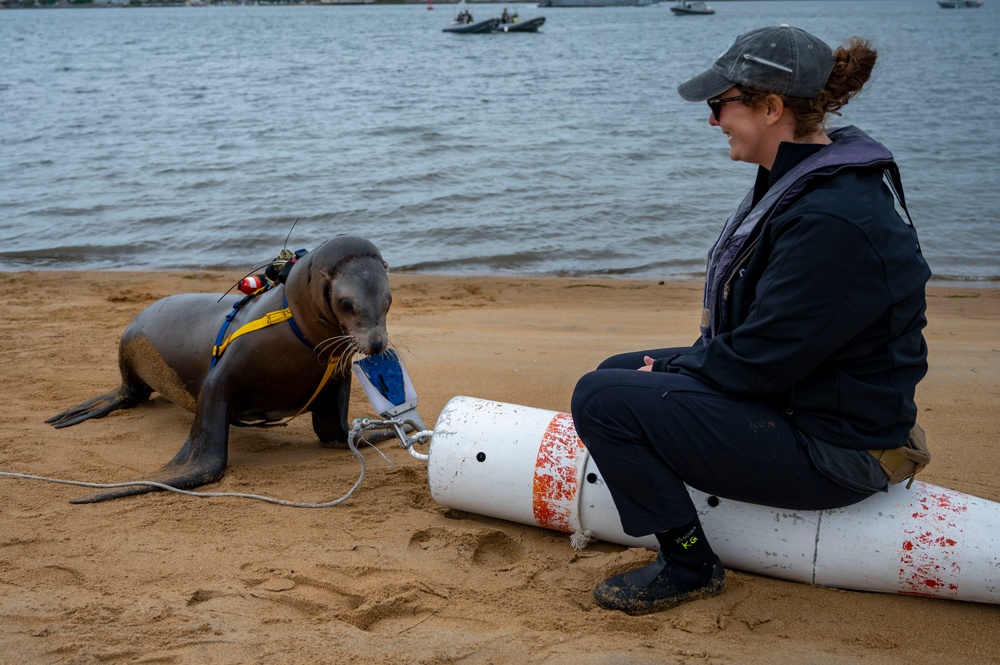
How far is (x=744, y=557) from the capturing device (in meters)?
3.54

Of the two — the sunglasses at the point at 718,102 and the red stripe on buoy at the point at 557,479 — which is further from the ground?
the sunglasses at the point at 718,102

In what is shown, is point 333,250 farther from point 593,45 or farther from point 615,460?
point 593,45

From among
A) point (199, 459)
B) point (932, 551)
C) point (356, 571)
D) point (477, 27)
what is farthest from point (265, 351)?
point (477, 27)

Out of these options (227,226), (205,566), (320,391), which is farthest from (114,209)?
(205,566)

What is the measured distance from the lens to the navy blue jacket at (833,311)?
2.81 m

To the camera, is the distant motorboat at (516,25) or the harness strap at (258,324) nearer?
the harness strap at (258,324)

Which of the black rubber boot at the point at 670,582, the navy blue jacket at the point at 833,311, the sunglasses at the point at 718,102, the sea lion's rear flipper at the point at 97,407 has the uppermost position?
the sunglasses at the point at 718,102

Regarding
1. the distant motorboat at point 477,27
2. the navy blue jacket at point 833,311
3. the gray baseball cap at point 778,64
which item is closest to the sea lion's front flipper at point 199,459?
the navy blue jacket at point 833,311

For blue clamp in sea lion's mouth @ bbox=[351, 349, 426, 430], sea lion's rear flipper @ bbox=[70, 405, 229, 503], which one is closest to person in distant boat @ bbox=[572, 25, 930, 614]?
blue clamp in sea lion's mouth @ bbox=[351, 349, 426, 430]

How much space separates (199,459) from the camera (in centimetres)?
471

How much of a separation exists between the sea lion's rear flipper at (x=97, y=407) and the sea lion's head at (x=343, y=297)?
178 cm

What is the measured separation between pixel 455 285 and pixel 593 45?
50.1 meters

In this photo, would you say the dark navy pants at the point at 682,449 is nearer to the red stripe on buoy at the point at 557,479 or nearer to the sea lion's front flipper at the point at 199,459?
the red stripe on buoy at the point at 557,479

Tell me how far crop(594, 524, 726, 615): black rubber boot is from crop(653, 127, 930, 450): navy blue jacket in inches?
24.4
